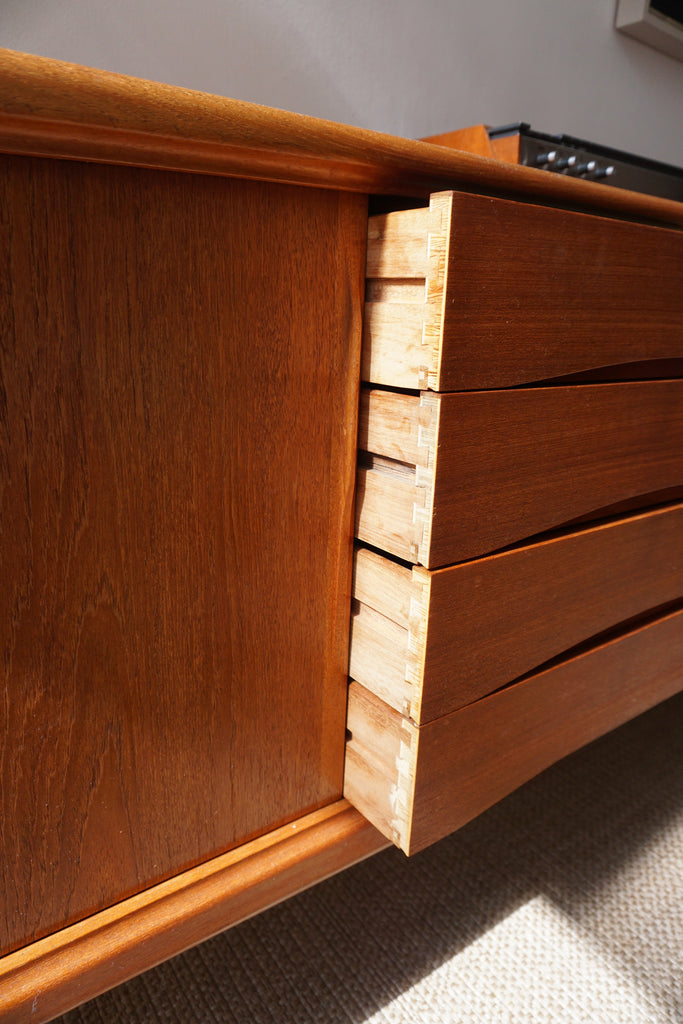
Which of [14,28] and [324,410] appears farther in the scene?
[14,28]

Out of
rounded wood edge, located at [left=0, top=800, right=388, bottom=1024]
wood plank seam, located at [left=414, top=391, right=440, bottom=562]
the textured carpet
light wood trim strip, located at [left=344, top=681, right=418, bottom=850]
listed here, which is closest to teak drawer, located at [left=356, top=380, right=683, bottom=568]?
wood plank seam, located at [left=414, top=391, right=440, bottom=562]

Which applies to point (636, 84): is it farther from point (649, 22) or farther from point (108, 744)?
point (108, 744)

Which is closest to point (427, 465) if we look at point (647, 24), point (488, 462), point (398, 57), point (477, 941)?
point (488, 462)

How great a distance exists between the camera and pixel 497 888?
2.71 ft

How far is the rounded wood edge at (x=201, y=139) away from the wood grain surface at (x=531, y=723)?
0.40 metres

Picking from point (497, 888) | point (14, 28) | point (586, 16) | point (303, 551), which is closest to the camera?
point (303, 551)

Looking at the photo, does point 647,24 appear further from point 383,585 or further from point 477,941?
point 477,941

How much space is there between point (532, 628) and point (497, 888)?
388mm

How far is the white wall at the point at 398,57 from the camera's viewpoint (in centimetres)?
75

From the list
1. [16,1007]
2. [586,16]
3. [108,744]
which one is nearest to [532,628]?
[108,744]

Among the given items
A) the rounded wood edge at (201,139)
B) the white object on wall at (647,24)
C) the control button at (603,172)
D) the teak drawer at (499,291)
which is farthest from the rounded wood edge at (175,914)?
the white object on wall at (647,24)

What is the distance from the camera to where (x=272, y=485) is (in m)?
0.53

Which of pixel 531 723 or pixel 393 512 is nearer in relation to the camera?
pixel 393 512

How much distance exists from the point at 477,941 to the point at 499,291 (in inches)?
25.7
